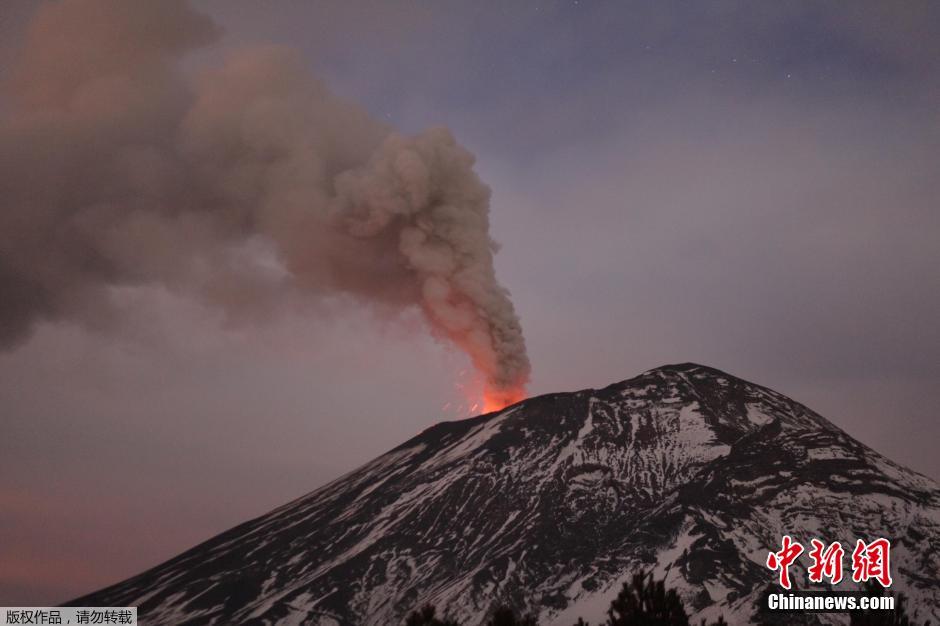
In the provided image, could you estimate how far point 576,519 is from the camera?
8925 centimetres

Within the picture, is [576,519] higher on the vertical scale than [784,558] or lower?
higher

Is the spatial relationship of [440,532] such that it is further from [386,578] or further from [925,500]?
[925,500]

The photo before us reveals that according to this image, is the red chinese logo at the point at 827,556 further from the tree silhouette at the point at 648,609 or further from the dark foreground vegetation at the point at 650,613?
the tree silhouette at the point at 648,609

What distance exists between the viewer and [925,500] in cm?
8425

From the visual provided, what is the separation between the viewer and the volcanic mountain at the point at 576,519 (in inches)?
3083

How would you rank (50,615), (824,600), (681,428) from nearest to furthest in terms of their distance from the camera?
(50,615)
(824,600)
(681,428)

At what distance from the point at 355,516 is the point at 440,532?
40.7 ft

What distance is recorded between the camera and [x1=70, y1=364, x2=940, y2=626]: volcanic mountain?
257 ft

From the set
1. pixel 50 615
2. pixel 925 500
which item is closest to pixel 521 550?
pixel 925 500

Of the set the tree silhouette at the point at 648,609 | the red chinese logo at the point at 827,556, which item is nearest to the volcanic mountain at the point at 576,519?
A: the red chinese logo at the point at 827,556

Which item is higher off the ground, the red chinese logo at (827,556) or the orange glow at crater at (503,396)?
the orange glow at crater at (503,396)

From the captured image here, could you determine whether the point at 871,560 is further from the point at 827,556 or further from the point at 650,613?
the point at 650,613

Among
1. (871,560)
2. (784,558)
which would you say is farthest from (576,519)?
(871,560)

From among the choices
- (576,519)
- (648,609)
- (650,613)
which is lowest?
(650,613)
